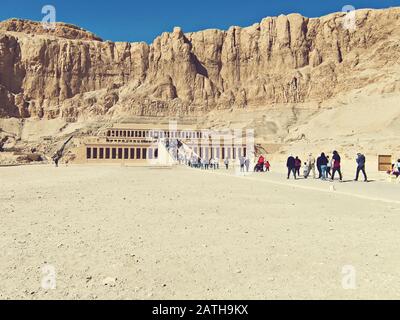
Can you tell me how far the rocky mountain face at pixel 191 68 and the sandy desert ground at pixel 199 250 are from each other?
10949cm

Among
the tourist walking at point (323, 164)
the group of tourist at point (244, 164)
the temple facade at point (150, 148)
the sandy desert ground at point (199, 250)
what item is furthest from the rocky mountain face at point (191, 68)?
the sandy desert ground at point (199, 250)

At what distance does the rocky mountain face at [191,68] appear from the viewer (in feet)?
401

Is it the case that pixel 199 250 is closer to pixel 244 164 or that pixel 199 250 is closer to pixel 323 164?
pixel 323 164

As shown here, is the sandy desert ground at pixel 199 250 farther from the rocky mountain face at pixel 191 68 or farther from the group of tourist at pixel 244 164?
the rocky mountain face at pixel 191 68

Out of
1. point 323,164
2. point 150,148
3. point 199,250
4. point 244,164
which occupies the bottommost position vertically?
point 199,250

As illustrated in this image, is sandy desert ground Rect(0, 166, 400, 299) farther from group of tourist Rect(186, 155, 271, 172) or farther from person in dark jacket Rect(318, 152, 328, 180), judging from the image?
group of tourist Rect(186, 155, 271, 172)

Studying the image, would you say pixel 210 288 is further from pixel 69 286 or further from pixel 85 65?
pixel 85 65

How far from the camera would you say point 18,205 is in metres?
13.6

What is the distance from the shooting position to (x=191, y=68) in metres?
133

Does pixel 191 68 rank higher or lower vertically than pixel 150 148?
higher

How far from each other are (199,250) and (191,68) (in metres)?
129

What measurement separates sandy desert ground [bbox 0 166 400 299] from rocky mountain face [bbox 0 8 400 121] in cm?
10949

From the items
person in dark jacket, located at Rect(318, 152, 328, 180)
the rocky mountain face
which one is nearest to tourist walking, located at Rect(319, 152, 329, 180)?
person in dark jacket, located at Rect(318, 152, 328, 180)

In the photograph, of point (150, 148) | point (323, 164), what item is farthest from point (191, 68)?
point (323, 164)
